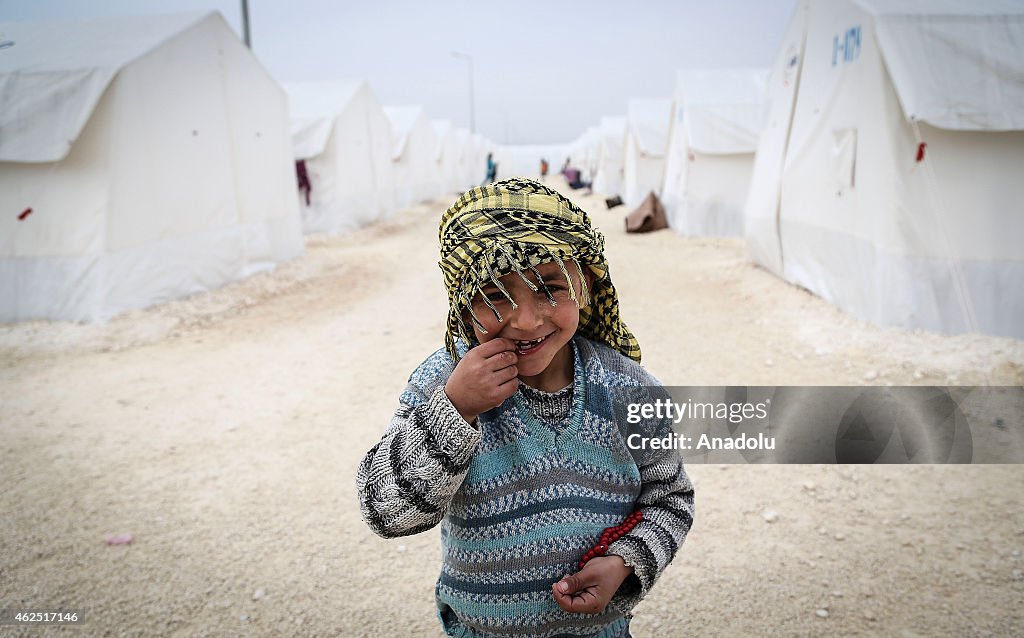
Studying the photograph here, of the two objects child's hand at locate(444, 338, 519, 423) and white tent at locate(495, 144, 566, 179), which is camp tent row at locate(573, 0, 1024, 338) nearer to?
child's hand at locate(444, 338, 519, 423)

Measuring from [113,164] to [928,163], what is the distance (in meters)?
7.34

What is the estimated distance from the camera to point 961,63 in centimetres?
452

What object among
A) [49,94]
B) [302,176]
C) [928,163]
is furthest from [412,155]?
[928,163]

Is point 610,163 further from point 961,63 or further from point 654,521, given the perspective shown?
point 654,521

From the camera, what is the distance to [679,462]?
3.99 ft

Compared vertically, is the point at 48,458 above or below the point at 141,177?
below

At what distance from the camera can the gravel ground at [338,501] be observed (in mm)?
2248

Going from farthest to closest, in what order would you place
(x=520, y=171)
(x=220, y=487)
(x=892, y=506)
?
(x=520, y=171), (x=220, y=487), (x=892, y=506)

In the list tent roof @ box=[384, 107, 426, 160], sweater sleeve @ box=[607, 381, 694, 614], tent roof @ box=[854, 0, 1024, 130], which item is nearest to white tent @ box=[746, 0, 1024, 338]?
tent roof @ box=[854, 0, 1024, 130]

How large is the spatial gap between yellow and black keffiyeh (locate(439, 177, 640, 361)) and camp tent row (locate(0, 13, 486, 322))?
20.8 ft

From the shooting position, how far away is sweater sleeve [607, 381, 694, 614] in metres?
1.12

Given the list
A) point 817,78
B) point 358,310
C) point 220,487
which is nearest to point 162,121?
point 358,310

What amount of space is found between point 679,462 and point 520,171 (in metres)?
48.9

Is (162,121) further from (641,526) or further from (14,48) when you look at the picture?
(641,526)
